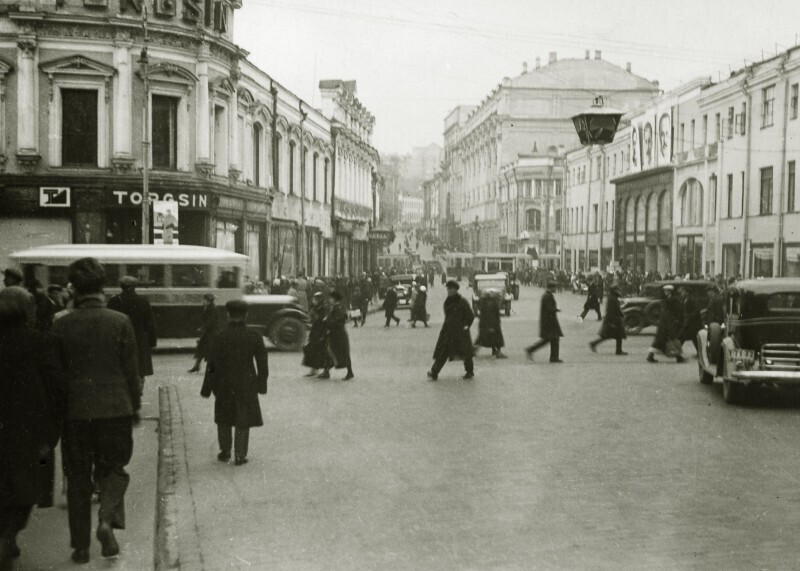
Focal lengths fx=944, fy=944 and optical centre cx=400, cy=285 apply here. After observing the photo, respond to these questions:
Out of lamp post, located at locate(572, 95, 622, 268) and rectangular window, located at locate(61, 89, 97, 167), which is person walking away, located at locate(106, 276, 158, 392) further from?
rectangular window, located at locate(61, 89, 97, 167)

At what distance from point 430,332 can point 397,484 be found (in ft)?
66.7

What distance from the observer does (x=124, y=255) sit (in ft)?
67.2

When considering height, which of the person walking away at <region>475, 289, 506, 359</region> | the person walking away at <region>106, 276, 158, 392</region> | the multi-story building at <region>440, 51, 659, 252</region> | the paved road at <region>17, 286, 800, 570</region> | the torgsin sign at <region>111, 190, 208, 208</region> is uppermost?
the multi-story building at <region>440, 51, 659, 252</region>

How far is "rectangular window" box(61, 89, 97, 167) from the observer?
27.4m

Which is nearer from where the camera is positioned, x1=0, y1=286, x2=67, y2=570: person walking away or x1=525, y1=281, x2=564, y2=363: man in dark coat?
x1=0, y1=286, x2=67, y2=570: person walking away

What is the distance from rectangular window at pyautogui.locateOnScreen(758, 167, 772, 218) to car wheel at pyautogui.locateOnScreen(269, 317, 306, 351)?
23622 millimetres

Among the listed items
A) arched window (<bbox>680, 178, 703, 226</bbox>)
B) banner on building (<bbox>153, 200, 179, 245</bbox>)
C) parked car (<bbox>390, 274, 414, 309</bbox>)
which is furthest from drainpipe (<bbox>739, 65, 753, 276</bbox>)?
banner on building (<bbox>153, 200, 179, 245</bbox>)

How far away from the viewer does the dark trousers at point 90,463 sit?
621cm

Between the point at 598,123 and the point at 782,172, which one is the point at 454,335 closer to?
the point at 598,123

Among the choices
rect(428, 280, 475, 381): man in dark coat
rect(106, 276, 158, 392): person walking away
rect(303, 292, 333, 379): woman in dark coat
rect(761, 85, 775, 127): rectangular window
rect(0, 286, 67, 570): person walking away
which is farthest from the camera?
rect(761, 85, 775, 127): rectangular window

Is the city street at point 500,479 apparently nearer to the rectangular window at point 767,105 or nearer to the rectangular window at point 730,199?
the rectangular window at point 767,105

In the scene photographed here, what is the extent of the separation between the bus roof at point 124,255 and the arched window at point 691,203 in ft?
107

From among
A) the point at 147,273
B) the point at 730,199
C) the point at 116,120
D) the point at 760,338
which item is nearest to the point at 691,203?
the point at 730,199

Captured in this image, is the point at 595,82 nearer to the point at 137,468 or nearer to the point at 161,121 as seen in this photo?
the point at 161,121
